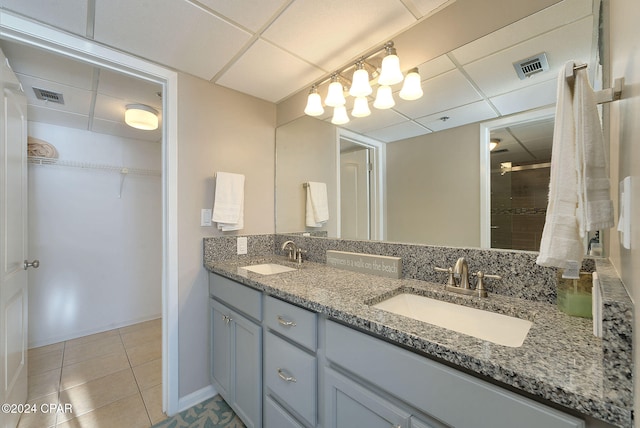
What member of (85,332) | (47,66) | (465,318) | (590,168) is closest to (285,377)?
(465,318)

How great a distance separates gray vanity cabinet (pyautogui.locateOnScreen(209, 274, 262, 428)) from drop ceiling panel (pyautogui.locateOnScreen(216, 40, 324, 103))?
130cm

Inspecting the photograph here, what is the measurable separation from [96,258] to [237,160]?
2032 millimetres

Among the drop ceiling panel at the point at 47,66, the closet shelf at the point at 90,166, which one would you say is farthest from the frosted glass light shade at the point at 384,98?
the closet shelf at the point at 90,166

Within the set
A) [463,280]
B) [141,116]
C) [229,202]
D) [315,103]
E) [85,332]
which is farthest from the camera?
[85,332]

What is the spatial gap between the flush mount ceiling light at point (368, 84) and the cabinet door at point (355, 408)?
131cm

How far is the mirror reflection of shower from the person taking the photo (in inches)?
38.4

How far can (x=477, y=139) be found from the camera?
46.8 inches

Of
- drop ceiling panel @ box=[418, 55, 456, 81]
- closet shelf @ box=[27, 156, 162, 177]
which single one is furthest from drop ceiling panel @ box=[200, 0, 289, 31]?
closet shelf @ box=[27, 156, 162, 177]

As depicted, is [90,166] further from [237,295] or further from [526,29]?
[526,29]

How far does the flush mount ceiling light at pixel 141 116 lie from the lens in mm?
2021

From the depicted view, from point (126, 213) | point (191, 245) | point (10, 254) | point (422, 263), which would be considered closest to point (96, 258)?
point (126, 213)

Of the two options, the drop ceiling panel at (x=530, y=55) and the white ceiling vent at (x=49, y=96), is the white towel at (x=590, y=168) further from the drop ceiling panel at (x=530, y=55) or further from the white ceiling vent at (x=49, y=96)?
the white ceiling vent at (x=49, y=96)

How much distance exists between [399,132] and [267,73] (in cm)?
93

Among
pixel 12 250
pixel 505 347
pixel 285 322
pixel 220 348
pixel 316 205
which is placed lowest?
pixel 220 348
